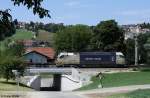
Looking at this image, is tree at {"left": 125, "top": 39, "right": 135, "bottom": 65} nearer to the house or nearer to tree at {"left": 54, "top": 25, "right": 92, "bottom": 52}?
tree at {"left": 54, "top": 25, "right": 92, "bottom": 52}

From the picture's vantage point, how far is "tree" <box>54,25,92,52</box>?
16025 cm

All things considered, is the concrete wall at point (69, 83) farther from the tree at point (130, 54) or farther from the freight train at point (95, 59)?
the tree at point (130, 54)

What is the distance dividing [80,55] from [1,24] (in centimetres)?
9695

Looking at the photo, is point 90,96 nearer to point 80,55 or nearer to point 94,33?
point 80,55

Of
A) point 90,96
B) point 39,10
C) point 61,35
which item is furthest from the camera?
point 61,35

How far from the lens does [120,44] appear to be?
141000 mm

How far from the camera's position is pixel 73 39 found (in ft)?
531

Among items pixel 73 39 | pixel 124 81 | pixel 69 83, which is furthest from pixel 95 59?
pixel 73 39

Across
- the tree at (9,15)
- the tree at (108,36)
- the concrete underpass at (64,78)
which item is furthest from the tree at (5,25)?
the tree at (108,36)

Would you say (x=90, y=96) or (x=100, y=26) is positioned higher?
(x=100, y=26)

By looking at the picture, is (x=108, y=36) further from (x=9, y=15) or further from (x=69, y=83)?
(x=9, y=15)

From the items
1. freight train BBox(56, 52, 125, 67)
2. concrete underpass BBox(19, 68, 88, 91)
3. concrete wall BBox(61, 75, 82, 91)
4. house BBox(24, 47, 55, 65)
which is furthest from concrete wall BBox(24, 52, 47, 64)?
concrete wall BBox(61, 75, 82, 91)

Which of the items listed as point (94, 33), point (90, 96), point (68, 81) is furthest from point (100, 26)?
point (90, 96)

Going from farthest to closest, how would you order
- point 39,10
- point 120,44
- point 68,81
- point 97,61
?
point 120,44 < point 97,61 < point 68,81 < point 39,10
